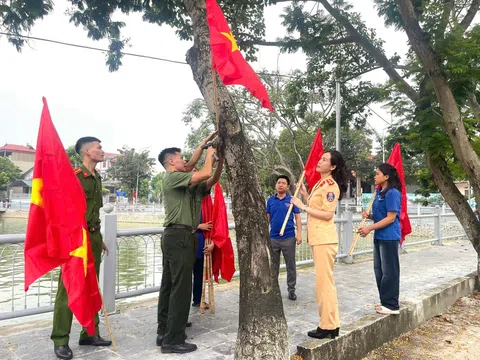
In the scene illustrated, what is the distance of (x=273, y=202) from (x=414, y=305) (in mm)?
2267

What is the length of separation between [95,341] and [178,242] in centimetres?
121

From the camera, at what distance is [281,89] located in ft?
79.8

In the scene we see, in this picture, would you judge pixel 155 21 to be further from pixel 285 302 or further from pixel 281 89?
pixel 281 89

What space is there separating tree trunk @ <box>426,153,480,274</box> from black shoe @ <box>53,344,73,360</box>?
6286mm

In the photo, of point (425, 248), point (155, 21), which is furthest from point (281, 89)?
point (155, 21)

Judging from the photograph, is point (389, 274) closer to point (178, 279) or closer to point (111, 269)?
point (178, 279)

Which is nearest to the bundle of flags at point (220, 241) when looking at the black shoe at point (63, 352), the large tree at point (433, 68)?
the black shoe at point (63, 352)

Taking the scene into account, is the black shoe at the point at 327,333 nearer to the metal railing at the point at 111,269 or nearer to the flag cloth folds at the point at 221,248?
the flag cloth folds at the point at 221,248

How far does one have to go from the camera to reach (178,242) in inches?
141

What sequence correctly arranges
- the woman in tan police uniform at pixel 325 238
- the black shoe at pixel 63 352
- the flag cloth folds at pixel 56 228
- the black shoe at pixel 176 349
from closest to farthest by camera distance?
the flag cloth folds at pixel 56 228, the black shoe at pixel 63 352, the black shoe at pixel 176 349, the woman in tan police uniform at pixel 325 238

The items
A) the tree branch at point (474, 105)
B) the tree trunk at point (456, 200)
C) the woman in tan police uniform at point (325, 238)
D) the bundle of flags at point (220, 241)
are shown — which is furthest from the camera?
the tree branch at point (474, 105)

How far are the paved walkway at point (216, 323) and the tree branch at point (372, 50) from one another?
345 centimetres

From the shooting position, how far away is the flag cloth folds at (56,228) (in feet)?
10.5

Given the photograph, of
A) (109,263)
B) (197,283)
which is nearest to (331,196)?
(197,283)
